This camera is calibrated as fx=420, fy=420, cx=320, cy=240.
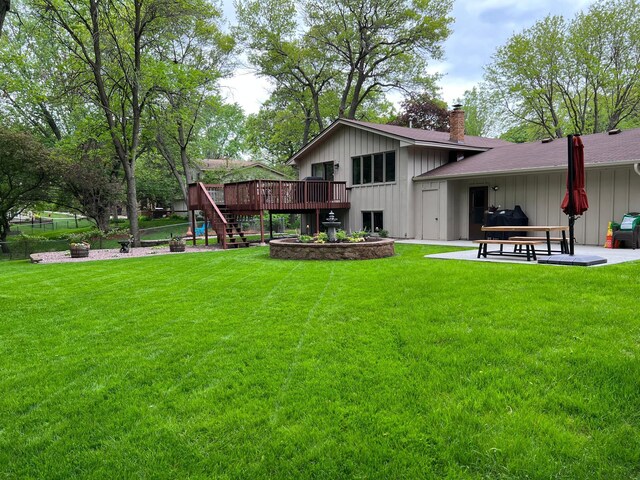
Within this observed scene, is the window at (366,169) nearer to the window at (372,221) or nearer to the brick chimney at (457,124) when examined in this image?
the window at (372,221)

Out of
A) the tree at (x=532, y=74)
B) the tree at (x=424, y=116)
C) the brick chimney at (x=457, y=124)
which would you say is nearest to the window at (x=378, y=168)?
the brick chimney at (x=457, y=124)

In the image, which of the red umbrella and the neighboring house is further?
the neighboring house

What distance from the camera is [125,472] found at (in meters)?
2.07

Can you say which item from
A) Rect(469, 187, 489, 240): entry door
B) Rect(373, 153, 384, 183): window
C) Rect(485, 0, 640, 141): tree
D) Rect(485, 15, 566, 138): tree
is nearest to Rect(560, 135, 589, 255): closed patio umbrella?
Rect(469, 187, 489, 240): entry door

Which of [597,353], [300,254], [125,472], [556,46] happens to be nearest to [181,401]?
[125,472]

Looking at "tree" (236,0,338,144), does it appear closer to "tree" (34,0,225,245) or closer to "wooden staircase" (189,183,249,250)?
"tree" (34,0,225,245)

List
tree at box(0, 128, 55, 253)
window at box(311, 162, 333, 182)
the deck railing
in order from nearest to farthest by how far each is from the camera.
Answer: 1. the deck railing
2. tree at box(0, 128, 55, 253)
3. window at box(311, 162, 333, 182)

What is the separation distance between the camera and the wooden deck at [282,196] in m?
14.1

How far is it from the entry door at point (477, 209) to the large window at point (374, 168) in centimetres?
278

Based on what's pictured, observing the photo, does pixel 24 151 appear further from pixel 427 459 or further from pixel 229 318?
pixel 427 459

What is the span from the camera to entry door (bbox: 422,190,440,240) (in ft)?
46.6

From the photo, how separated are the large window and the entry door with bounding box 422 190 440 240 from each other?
143 centimetres

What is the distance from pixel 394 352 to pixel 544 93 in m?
26.3

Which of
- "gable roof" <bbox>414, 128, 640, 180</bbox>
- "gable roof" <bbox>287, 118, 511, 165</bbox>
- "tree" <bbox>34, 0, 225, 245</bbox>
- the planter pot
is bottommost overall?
the planter pot
